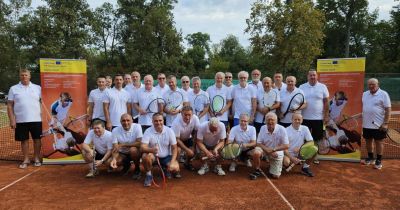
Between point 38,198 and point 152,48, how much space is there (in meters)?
33.5

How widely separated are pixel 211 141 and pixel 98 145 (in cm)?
219

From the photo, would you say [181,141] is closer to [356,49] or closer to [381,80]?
[381,80]

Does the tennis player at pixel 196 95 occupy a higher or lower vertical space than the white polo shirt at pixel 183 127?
higher

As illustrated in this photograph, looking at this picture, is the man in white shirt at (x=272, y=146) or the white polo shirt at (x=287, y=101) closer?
the man in white shirt at (x=272, y=146)

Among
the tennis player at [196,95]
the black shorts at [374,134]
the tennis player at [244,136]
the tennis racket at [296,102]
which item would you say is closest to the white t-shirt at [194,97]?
the tennis player at [196,95]

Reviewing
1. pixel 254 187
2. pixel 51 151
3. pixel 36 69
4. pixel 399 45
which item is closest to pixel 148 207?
pixel 254 187

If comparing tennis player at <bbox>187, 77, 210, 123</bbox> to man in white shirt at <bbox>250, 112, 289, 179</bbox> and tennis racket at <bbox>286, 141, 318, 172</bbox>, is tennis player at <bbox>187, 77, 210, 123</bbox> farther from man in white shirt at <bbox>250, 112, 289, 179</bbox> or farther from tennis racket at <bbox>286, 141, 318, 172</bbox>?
tennis racket at <bbox>286, 141, 318, 172</bbox>

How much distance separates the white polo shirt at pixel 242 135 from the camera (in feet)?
21.4

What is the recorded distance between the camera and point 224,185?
5957mm

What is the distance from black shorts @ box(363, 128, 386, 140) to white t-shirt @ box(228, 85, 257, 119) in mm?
2528

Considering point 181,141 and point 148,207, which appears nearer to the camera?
point 148,207

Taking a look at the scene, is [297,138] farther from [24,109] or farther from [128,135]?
[24,109]

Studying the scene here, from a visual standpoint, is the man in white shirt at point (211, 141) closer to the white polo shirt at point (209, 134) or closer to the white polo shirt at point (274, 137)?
the white polo shirt at point (209, 134)

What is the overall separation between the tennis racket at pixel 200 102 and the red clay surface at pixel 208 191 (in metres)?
1.34
